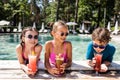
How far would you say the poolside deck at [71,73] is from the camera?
385 centimetres

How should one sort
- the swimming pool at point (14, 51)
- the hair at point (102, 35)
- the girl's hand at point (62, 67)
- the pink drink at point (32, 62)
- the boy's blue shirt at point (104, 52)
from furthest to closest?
the swimming pool at point (14, 51) → the boy's blue shirt at point (104, 52) → the hair at point (102, 35) → the girl's hand at point (62, 67) → the pink drink at point (32, 62)

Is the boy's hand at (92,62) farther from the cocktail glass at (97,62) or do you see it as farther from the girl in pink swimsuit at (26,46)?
the girl in pink swimsuit at (26,46)

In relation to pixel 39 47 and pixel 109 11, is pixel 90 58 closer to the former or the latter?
pixel 39 47

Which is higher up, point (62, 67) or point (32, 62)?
point (32, 62)

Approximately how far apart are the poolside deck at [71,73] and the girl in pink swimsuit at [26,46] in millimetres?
148

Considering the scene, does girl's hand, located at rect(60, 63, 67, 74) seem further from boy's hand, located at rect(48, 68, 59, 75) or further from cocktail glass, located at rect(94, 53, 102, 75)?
cocktail glass, located at rect(94, 53, 102, 75)

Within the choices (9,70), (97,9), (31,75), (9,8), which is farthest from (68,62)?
(97,9)

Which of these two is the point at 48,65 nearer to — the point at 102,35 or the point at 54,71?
the point at 54,71

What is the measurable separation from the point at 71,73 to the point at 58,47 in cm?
43

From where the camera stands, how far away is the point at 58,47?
4156 millimetres

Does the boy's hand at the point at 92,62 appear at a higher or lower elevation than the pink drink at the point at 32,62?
lower

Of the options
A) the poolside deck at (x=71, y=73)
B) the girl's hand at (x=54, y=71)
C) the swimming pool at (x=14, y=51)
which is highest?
the girl's hand at (x=54, y=71)

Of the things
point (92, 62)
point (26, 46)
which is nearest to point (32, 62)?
point (26, 46)

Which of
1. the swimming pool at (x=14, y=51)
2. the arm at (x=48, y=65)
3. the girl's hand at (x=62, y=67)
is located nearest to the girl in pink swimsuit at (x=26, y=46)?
the arm at (x=48, y=65)
